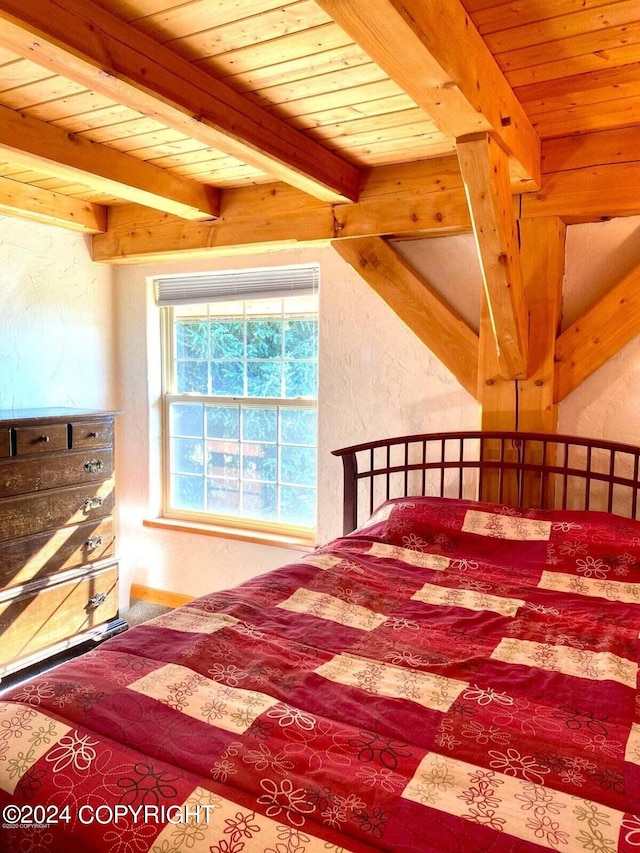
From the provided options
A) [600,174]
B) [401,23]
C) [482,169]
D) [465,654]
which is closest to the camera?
[401,23]

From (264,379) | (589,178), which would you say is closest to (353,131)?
(589,178)

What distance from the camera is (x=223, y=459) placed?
3666 millimetres

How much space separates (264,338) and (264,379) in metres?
0.22

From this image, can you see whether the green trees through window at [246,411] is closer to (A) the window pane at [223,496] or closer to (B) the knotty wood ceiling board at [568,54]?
(A) the window pane at [223,496]

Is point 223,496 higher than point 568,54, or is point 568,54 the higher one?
point 568,54

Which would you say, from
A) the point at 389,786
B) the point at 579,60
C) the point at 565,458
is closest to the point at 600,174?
the point at 579,60

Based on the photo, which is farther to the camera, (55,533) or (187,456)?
(187,456)

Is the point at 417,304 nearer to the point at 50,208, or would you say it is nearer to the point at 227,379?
the point at 227,379

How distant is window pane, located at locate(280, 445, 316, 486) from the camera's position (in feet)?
11.1

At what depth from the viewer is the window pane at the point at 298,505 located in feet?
11.1

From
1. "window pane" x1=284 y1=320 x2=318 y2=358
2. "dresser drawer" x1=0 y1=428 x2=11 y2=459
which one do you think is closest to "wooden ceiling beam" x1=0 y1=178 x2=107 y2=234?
"dresser drawer" x1=0 y1=428 x2=11 y2=459

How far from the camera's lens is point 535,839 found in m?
0.88

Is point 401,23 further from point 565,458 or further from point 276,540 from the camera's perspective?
point 276,540

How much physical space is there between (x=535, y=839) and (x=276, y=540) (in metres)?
2.53
